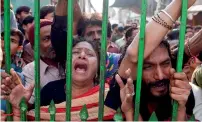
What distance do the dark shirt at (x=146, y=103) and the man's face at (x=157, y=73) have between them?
0.13ft

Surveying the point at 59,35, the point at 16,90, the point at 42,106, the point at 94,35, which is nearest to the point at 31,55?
the point at 94,35

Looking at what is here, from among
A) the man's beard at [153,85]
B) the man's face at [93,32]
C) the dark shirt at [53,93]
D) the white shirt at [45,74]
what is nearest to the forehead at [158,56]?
the man's beard at [153,85]

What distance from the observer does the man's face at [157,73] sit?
172 centimetres

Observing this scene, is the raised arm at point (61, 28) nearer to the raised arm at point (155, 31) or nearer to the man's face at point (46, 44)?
the man's face at point (46, 44)

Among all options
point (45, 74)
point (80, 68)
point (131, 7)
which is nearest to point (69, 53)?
point (80, 68)

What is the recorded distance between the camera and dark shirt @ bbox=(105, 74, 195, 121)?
1713mm

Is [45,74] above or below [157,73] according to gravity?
below

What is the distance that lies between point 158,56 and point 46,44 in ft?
3.67

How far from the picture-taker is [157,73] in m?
1.73

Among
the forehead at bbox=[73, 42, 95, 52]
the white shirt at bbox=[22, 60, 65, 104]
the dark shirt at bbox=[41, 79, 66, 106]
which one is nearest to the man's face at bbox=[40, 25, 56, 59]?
the white shirt at bbox=[22, 60, 65, 104]

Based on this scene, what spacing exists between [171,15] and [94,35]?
1498 millimetres

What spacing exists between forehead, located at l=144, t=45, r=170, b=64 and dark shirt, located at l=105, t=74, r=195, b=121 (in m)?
0.15

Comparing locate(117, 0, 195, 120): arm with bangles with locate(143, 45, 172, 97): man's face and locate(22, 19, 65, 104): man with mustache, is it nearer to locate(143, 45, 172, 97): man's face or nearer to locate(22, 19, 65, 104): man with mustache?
locate(143, 45, 172, 97): man's face

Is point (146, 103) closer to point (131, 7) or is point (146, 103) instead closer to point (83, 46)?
point (83, 46)
